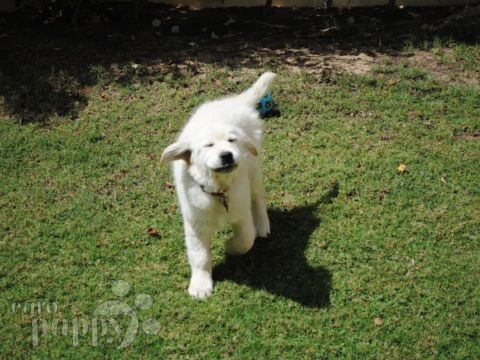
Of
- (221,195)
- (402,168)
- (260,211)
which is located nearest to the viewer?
(221,195)

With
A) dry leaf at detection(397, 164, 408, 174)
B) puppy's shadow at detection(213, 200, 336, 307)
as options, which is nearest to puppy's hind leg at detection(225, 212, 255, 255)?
puppy's shadow at detection(213, 200, 336, 307)

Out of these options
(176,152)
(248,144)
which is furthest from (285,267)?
(176,152)

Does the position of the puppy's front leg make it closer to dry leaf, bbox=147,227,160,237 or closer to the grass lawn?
the grass lawn

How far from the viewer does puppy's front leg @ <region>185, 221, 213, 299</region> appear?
4246 mm

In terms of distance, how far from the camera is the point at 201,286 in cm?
433

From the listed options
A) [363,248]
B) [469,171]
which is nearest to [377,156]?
[469,171]

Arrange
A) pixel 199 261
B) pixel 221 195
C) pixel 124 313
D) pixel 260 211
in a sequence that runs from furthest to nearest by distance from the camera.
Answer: pixel 260 211 < pixel 199 261 < pixel 124 313 < pixel 221 195

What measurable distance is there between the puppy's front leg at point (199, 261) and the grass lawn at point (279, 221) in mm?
92

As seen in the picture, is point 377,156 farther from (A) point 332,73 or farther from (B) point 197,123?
(B) point 197,123

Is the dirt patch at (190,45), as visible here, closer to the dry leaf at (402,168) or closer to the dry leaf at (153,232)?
the dry leaf at (402,168)

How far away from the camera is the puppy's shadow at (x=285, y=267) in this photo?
14.1 ft

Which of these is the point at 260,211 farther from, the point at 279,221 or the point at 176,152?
the point at 176,152

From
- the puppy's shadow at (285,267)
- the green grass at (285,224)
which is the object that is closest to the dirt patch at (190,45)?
the green grass at (285,224)

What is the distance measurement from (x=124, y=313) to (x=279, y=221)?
1646 millimetres
